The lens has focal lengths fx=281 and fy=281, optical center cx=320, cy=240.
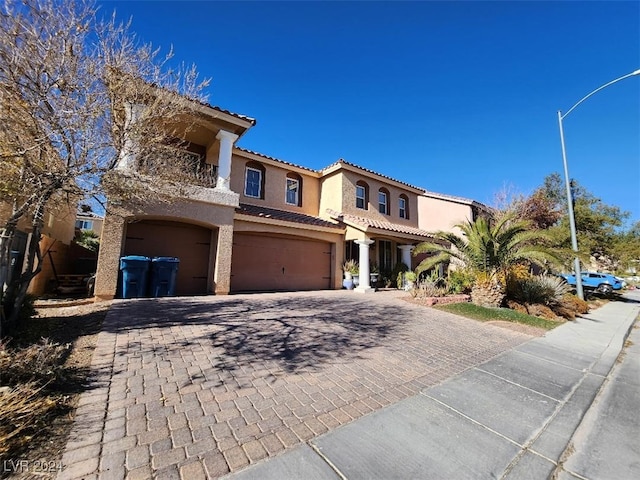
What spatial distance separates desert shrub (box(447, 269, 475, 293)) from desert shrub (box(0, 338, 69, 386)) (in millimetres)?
12886

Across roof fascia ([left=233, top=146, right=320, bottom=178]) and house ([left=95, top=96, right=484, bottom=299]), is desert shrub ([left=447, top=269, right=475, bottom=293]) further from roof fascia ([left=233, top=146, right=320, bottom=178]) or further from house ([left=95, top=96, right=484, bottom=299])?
roof fascia ([left=233, top=146, right=320, bottom=178])

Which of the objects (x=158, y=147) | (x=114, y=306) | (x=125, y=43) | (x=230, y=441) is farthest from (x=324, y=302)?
(x=125, y=43)

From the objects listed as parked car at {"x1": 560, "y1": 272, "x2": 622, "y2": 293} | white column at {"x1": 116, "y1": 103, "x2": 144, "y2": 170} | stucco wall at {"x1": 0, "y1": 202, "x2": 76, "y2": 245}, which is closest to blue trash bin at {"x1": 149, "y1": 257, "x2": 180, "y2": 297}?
stucco wall at {"x1": 0, "y1": 202, "x2": 76, "y2": 245}

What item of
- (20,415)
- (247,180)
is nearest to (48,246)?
(247,180)

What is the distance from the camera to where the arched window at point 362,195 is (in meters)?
16.8

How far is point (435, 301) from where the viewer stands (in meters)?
10.4

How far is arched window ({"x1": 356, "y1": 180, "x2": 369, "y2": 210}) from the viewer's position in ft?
55.2

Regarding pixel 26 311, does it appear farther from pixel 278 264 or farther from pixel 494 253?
pixel 494 253

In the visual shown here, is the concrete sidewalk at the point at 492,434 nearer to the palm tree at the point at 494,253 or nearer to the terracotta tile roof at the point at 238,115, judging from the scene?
the palm tree at the point at 494,253

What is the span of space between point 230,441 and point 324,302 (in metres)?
7.61

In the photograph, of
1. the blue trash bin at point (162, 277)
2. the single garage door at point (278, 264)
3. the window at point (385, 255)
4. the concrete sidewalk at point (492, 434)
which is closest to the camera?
the concrete sidewalk at point (492, 434)

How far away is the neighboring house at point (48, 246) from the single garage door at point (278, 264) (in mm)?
5875

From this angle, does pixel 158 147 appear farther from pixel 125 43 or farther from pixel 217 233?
pixel 217 233


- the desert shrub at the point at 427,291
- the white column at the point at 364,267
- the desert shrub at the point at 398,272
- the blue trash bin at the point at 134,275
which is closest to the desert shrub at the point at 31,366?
the blue trash bin at the point at 134,275
